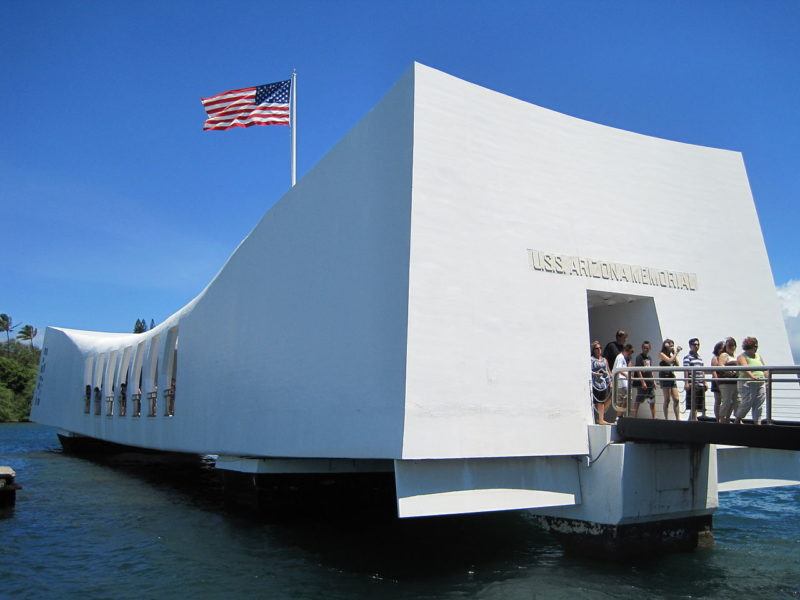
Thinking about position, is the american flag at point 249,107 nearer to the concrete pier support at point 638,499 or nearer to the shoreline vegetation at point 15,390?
the concrete pier support at point 638,499

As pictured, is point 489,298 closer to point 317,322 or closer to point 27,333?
point 317,322

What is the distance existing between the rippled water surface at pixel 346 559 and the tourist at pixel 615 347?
3161 millimetres

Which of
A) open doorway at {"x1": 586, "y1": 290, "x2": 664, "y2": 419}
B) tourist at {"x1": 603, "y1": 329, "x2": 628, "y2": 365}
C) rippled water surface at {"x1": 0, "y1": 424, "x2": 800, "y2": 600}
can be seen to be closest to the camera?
rippled water surface at {"x1": 0, "y1": 424, "x2": 800, "y2": 600}

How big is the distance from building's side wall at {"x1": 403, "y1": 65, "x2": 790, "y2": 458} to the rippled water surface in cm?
183

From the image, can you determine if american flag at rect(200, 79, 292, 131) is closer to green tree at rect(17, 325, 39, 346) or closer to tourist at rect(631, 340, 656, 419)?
tourist at rect(631, 340, 656, 419)

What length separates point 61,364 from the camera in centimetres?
3328

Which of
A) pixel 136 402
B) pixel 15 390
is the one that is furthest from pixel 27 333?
pixel 136 402

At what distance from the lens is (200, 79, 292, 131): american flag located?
16.7m

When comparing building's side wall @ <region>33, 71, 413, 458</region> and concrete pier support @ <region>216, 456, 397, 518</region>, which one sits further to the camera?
concrete pier support @ <region>216, 456, 397, 518</region>

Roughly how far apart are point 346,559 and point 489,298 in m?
4.73

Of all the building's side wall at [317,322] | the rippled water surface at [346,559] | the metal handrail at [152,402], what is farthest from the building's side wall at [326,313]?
the metal handrail at [152,402]

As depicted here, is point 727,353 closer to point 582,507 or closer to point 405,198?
point 582,507

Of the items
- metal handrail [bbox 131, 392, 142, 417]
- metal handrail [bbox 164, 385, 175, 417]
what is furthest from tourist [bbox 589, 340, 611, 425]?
metal handrail [bbox 131, 392, 142, 417]

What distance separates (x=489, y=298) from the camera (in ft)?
32.7
